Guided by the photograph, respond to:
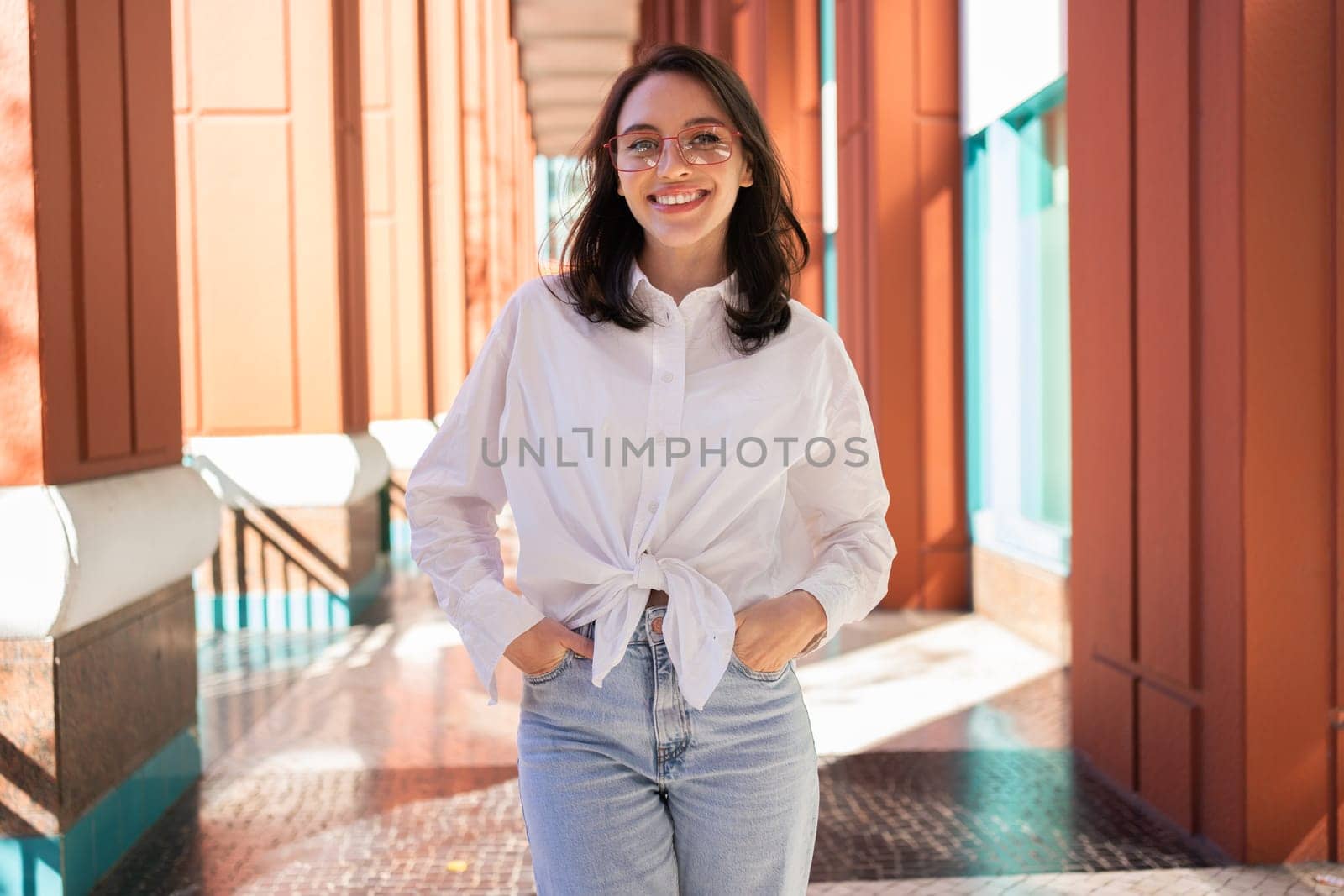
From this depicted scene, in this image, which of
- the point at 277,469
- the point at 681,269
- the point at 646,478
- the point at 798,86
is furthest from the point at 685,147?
the point at 798,86

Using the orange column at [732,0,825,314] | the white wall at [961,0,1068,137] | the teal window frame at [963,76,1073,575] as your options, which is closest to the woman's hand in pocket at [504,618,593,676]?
the teal window frame at [963,76,1073,575]

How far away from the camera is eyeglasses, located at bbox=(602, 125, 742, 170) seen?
1.62m

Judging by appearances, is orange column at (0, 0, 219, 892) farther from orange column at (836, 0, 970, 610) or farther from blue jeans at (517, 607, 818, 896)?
orange column at (836, 0, 970, 610)

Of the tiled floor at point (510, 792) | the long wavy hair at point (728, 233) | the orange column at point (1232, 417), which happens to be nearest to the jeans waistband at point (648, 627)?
the long wavy hair at point (728, 233)

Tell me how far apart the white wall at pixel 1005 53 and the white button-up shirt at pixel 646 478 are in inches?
202

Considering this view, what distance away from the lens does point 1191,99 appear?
3.51m

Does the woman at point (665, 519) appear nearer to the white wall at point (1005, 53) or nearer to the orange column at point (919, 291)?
the white wall at point (1005, 53)

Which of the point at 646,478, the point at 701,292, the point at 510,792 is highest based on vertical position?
the point at 701,292

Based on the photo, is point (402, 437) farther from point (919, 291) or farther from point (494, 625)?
point (494, 625)

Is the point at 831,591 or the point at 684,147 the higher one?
the point at 684,147

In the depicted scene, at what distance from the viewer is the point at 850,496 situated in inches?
66.1

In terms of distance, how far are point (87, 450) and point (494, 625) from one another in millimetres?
2343

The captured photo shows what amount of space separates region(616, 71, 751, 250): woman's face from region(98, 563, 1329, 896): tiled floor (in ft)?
7.15

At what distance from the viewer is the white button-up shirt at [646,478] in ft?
4.98
